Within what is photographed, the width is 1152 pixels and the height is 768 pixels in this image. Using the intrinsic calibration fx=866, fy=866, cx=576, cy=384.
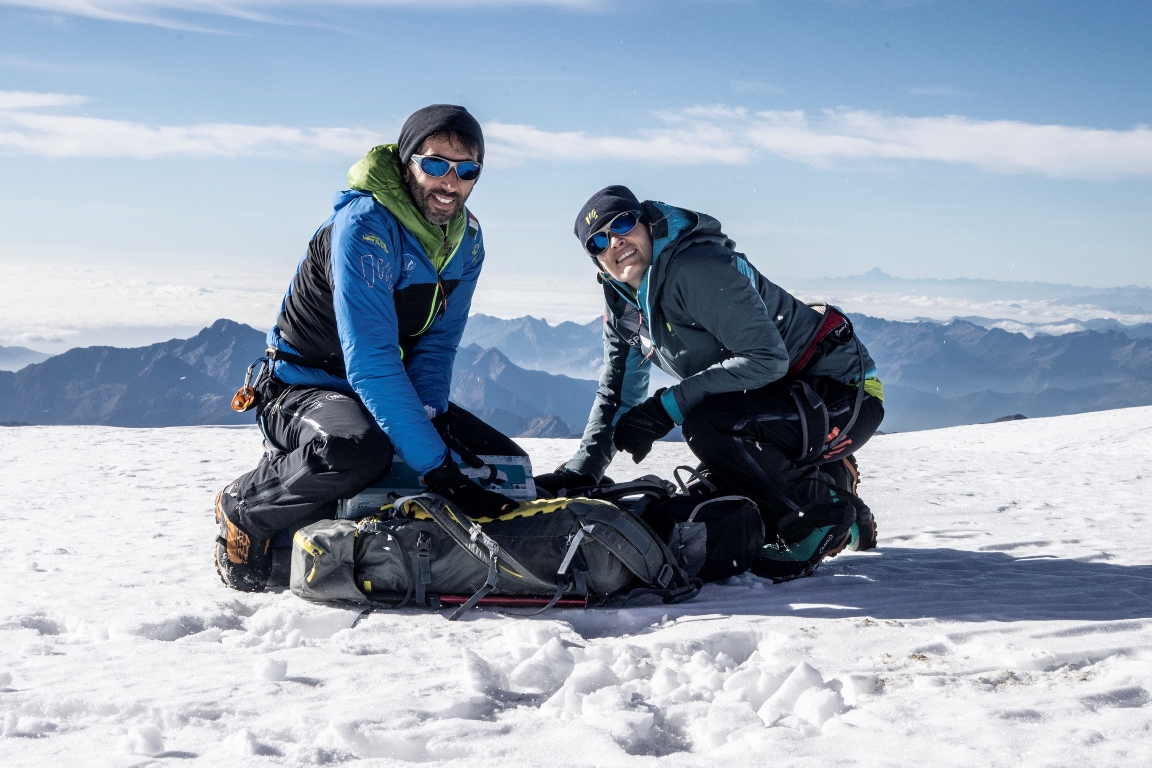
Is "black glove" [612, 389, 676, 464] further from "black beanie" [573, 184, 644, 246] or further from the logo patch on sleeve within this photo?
the logo patch on sleeve

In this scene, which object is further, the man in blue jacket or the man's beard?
the man's beard

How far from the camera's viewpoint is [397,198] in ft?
13.8

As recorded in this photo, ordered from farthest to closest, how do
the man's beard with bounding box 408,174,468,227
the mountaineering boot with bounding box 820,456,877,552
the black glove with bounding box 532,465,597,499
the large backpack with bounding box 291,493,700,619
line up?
the mountaineering boot with bounding box 820,456,877,552, the black glove with bounding box 532,465,597,499, the man's beard with bounding box 408,174,468,227, the large backpack with bounding box 291,493,700,619

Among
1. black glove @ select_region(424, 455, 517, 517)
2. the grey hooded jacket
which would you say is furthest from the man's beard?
black glove @ select_region(424, 455, 517, 517)

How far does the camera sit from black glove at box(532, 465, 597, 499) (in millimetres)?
4691

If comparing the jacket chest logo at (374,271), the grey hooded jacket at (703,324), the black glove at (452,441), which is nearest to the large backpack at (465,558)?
the black glove at (452,441)

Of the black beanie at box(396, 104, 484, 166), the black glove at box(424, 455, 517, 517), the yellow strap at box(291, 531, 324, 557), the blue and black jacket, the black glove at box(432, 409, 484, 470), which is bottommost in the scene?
the yellow strap at box(291, 531, 324, 557)

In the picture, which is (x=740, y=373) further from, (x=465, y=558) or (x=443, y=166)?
(x=443, y=166)

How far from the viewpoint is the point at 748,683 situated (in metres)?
2.87

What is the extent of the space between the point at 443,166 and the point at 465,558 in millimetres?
1869

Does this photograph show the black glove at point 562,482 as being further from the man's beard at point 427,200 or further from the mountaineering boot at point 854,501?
the man's beard at point 427,200

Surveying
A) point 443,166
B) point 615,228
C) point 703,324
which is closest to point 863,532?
point 703,324

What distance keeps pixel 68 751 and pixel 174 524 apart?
4051mm

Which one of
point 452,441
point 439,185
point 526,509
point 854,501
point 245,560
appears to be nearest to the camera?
point 526,509
